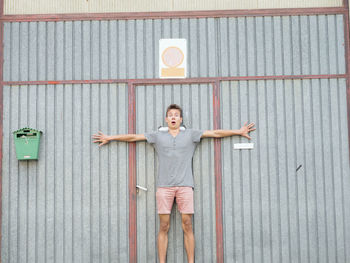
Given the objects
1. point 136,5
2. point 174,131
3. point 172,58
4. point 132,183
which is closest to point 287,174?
point 174,131

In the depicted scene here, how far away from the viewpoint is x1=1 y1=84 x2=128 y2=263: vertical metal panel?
247 inches

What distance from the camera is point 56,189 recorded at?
20.8 feet

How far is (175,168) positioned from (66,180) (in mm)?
1471

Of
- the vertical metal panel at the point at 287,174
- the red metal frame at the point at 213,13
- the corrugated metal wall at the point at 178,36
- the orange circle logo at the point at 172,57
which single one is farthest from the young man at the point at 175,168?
the red metal frame at the point at 213,13

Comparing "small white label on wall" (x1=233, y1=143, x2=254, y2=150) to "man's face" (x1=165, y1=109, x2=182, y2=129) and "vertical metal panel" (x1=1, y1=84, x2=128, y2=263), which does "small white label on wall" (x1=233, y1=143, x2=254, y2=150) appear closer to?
"man's face" (x1=165, y1=109, x2=182, y2=129)

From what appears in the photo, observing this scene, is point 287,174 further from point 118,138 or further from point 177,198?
point 118,138

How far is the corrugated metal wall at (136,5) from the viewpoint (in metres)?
6.56

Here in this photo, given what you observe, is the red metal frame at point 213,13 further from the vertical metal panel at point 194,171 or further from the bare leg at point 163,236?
the bare leg at point 163,236

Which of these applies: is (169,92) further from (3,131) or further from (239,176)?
(3,131)

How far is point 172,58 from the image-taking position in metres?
6.49

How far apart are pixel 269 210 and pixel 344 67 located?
2172 mm

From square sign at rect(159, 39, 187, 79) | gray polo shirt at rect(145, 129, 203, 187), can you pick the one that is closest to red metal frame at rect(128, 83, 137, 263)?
gray polo shirt at rect(145, 129, 203, 187)

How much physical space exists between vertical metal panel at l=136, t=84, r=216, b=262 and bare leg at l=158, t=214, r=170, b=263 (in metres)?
0.12

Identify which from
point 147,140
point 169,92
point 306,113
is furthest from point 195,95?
point 306,113
